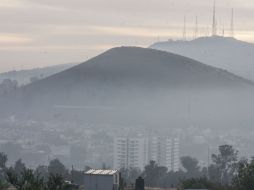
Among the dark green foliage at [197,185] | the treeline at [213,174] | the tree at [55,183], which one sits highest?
the treeline at [213,174]

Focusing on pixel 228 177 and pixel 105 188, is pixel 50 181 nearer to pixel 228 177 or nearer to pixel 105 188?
pixel 105 188

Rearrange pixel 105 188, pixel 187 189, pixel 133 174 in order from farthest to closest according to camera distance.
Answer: pixel 133 174
pixel 187 189
pixel 105 188

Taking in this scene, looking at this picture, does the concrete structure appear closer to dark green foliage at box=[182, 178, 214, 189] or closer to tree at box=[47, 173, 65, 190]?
dark green foliage at box=[182, 178, 214, 189]

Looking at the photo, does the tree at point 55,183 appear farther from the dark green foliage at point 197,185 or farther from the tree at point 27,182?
the dark green foliage at point 197,185

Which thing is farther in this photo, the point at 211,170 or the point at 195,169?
the point at 195,169

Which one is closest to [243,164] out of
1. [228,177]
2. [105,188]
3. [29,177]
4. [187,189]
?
[187,189]

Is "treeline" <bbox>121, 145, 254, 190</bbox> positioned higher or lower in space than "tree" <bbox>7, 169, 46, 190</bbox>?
higher

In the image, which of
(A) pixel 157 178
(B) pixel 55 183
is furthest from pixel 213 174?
(B) pixel 55 183

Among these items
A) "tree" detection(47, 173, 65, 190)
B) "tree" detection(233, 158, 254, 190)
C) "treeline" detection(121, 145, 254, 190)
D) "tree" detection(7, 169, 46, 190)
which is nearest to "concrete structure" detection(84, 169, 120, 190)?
"treeline" detection(121, 145, 254, 190)

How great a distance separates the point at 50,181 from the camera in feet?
107

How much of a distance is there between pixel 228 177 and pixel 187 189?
2068 inches

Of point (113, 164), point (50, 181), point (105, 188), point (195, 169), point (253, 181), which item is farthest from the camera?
point (113, 164)

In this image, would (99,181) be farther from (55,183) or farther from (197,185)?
(55,183)

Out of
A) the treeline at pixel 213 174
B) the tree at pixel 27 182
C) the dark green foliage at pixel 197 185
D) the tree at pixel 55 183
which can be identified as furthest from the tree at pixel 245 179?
the tree at pixel 55 183
